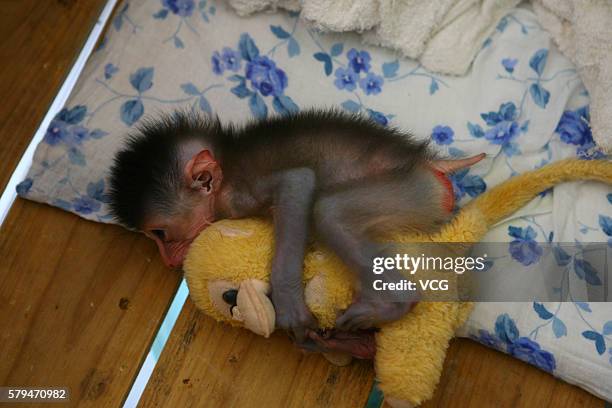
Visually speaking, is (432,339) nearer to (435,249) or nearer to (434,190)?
(435,249)

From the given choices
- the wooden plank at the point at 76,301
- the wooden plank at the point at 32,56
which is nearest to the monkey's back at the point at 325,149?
the wooden plank at the point at 76,301

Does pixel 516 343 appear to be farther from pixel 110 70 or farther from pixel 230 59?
pixel 110 70

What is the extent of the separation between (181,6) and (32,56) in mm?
458

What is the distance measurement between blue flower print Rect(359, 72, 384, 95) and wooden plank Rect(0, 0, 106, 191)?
83cm

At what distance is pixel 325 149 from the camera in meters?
1.51

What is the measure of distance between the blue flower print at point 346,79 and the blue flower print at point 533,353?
79 centimetres

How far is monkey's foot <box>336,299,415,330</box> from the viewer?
53.1 inches

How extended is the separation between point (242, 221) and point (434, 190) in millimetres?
421

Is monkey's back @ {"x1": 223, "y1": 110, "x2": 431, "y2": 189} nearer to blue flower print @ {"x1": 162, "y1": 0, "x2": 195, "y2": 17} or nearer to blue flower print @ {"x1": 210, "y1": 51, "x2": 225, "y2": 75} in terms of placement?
blue flower print @ {"x1": 210, "y1": 51, "x2": 225, "y2": 75}

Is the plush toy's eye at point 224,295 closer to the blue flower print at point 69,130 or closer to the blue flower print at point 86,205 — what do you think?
the blue flower print at point 86,205

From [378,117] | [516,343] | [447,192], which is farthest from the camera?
[378,117]

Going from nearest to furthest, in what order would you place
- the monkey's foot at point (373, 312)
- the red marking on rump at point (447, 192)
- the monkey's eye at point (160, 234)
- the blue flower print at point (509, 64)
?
1. the monkey's foot at point (373, 312)
2. the red marking on rump at point (447, 192)
3. the monkey's eye at point (160, 234)
4. the blue flower print at point (509, 64)

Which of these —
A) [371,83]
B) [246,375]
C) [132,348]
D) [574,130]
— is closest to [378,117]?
[371,83]

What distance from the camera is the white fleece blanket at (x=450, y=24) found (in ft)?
5.85
